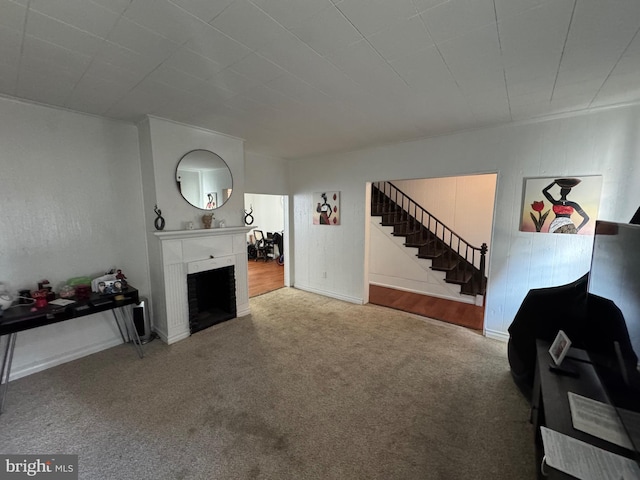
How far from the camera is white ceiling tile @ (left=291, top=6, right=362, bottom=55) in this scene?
4.38 feet

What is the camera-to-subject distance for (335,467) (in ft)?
5.21

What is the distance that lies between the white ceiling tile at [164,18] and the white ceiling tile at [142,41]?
6 centimetres

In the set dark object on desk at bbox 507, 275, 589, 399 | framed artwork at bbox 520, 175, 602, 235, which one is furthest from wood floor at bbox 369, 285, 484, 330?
framed artwork at bbox 520, 175, 602, 235

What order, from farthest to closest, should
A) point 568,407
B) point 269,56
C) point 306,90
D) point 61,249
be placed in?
point 61,249
point 306,90
point 269,56
point 568,407

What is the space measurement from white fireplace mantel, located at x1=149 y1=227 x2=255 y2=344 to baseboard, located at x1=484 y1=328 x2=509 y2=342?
360cm

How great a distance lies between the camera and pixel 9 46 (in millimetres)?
1588

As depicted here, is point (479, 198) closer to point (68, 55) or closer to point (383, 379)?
point (383, 379)

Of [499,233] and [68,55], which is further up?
[68,55]

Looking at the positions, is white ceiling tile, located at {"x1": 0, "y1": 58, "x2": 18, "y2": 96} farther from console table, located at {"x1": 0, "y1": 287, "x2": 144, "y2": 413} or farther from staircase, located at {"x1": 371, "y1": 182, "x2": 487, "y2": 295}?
staircase, located at {"x1": 371, "y1": 182, "x2": 487, "y2": 295}

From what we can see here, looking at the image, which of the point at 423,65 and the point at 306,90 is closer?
the point at 423,65

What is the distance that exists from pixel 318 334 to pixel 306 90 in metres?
2.70

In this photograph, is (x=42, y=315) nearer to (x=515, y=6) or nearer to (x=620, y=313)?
(x=515, y=6)

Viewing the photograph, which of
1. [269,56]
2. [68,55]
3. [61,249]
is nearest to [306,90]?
[269,56]

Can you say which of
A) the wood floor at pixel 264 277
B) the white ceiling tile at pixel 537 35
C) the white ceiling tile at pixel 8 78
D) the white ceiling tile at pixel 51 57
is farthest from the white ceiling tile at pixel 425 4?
the wood floor at pixel 264 277
